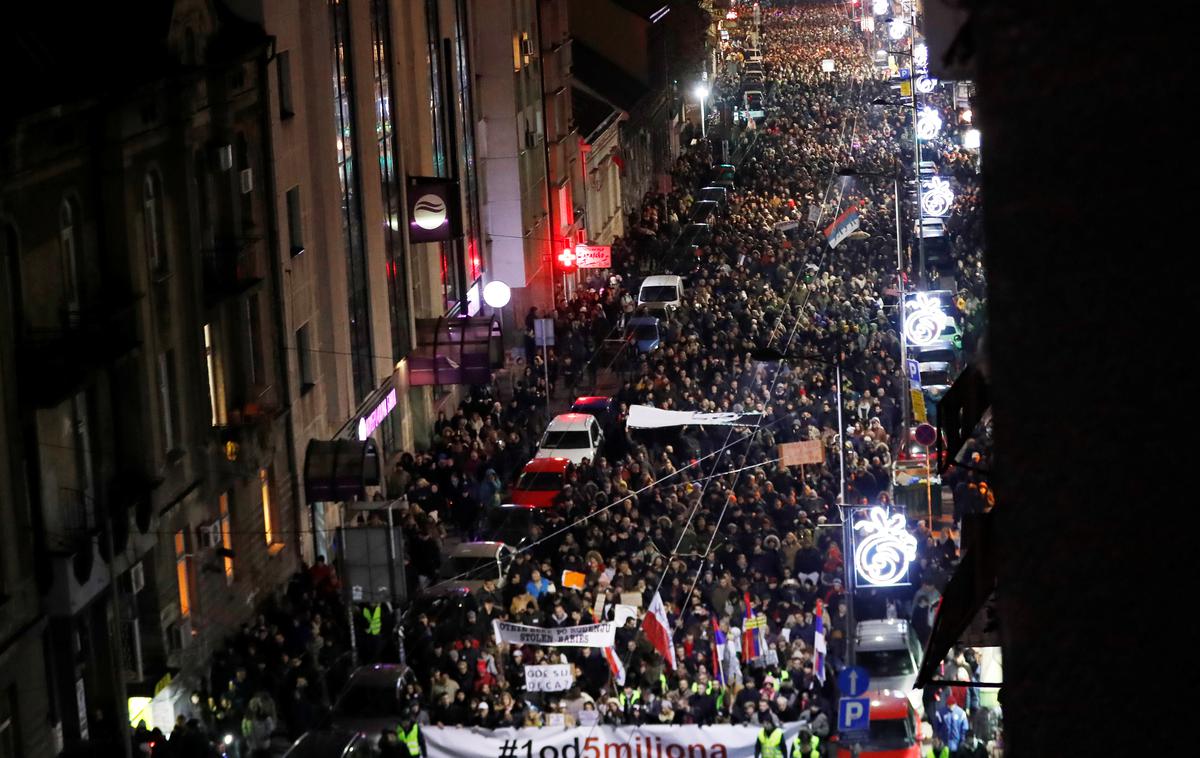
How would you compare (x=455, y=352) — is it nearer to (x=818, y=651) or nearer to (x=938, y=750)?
(x=818, y=651)

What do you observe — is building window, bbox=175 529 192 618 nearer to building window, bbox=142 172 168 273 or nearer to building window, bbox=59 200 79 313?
building window, bbox=142 172 168 273

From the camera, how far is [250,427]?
3005cm

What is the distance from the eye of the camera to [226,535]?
94.9ft

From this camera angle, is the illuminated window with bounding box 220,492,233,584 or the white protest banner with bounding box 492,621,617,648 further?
the illuminated window with bounding box 220,492,233,584

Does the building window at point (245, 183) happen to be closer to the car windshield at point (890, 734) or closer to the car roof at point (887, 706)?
the car roof at point (887, 706)

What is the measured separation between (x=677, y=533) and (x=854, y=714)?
892 centimetres

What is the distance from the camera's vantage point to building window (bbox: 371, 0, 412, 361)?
40.8 meters

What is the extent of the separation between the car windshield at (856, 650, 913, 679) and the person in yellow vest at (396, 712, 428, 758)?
574 centimetres

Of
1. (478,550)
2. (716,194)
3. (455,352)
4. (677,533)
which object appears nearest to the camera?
(677,533)

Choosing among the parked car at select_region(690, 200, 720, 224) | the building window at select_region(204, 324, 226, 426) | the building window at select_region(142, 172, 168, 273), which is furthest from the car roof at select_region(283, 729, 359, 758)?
the parked car at select_region(690, 200, 720, 224)

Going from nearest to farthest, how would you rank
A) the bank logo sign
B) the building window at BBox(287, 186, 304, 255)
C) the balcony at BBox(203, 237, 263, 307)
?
the balcony at BBox(203, 237, 263, 307), the building window at BBox(287, 186, 304, 255), the bank logo sign

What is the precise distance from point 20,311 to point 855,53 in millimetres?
121921

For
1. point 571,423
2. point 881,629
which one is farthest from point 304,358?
point 881,629

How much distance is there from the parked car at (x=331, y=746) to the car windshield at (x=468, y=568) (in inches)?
305
